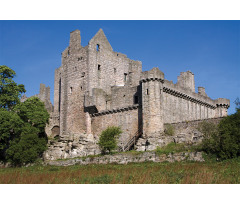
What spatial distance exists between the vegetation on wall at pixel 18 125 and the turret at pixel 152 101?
37.0 feet

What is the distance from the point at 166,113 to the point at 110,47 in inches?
A: 523

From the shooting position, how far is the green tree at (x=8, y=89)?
39.7 m

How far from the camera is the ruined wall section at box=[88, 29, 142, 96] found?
43594 mm

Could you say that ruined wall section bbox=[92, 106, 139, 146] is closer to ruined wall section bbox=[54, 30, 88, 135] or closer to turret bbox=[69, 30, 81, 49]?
ruined wall section bbox=[54, 30, 88, 135]

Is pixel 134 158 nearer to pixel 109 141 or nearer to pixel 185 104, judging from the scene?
pixel 109 141

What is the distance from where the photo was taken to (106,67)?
45.5m

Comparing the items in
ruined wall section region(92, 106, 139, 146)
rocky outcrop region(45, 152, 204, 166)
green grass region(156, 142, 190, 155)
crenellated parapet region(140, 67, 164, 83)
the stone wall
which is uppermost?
crenellated parapet region(140, 67, 164, 83)

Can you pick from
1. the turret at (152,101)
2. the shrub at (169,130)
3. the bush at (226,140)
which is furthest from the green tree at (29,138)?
the bush at (226,140)

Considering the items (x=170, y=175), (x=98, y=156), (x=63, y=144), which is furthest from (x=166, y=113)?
(x=170, y=175)

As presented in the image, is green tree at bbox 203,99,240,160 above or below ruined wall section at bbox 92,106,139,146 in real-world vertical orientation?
below

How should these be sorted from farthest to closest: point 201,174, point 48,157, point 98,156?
point 48,157 < point 98,156 < point 201,174

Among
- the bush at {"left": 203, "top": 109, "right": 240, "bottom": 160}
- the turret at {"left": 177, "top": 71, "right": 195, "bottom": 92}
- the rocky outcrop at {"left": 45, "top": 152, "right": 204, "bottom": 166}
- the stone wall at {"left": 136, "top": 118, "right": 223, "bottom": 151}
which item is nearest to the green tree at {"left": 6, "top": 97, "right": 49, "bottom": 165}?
the rocky outcrop at {"left": 45, "top": 152, "right": 204, "bottom": 166}

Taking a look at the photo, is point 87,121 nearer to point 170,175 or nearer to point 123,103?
point 123,103

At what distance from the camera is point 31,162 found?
36.9m
